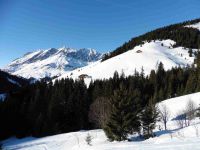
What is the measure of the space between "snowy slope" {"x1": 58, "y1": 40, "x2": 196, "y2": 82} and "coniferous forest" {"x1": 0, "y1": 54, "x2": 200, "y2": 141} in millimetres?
44778

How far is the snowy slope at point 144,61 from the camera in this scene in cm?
15438

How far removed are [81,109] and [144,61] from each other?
88.7 meters

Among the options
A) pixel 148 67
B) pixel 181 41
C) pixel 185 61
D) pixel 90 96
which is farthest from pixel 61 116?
pixel 181 41

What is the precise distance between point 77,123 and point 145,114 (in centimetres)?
3649

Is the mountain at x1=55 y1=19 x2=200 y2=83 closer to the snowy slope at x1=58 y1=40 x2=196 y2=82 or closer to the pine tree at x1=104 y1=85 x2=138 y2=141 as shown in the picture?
the snowy slope at x1=58 y1=40 x2=196 y2=82

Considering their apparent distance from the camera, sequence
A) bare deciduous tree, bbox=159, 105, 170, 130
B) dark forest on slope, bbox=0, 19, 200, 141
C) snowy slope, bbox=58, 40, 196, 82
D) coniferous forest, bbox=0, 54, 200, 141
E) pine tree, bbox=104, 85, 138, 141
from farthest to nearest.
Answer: snowy slope, bbox=58, 40, 196, 82
dark forest on slope, bbox=0, 19, 200, 141
bare deciduous tree, bbox=159, 105, 170, 130
coniferous forest, bbox=0, 54, 200, 141
pine tree, bbox=104, 85, 138, 141

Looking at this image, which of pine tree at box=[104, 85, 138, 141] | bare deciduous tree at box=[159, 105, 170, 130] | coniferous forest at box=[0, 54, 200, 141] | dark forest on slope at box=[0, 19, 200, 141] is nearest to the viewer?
pine tree at box=[104, 85, 138, 141]

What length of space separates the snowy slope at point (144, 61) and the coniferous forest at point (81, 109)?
44778mm

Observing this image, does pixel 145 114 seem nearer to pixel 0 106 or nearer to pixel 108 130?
pixel 108 130

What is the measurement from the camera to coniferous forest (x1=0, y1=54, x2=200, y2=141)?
45.2m

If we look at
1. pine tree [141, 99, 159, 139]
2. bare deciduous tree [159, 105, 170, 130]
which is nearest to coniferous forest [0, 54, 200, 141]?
pine tree [141, 99, 159, 139]

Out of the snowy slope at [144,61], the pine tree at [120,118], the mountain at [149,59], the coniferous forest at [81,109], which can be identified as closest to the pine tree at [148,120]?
the coniferous forest at [81,109]

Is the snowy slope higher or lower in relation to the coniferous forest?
higher

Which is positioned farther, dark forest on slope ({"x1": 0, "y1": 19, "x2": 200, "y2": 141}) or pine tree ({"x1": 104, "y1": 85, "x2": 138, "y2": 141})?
dark forest on slope ({"x1": 0, "y1": 19, "x2": 200, "y2": 141})
